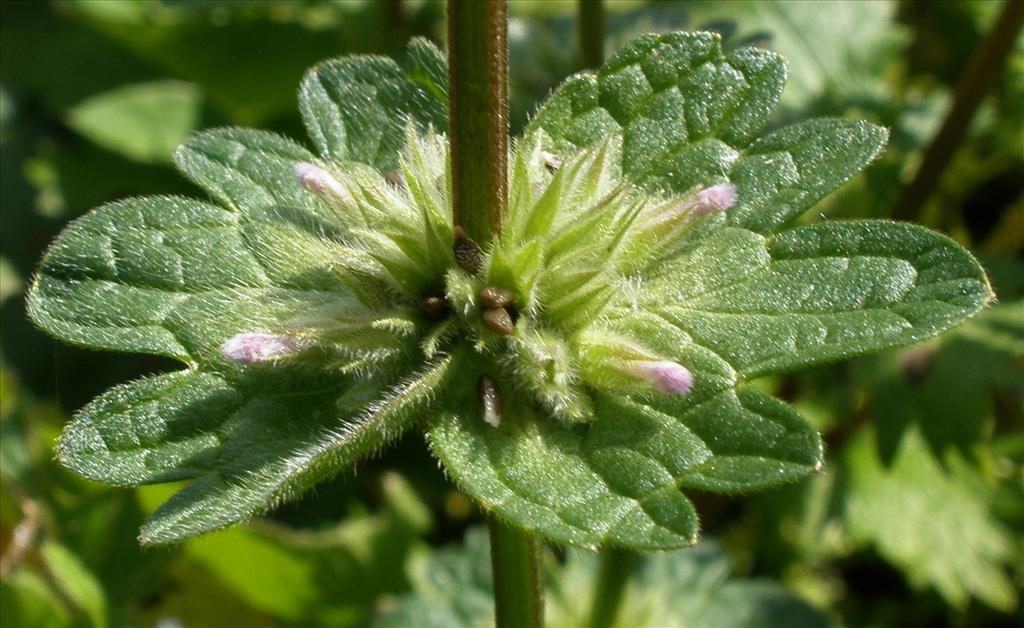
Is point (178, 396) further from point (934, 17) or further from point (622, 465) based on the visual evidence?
point (934, 17)

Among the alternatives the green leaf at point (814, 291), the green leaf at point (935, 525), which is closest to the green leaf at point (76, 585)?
the green leaf at point (814, 291)

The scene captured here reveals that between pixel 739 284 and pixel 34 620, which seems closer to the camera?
pixel 739 284

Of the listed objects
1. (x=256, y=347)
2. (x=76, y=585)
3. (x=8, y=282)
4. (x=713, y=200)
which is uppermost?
(x=713, y=200)

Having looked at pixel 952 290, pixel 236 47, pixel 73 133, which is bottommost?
pixel 73 133

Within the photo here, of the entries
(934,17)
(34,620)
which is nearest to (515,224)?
(34,620)

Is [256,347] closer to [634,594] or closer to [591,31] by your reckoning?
[591,31]

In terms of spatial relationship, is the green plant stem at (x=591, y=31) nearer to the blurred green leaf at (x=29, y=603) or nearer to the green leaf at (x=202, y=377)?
the green leaf at (x=202, y=377)

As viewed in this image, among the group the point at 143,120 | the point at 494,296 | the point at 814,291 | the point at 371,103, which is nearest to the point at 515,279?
the point at 494,296
